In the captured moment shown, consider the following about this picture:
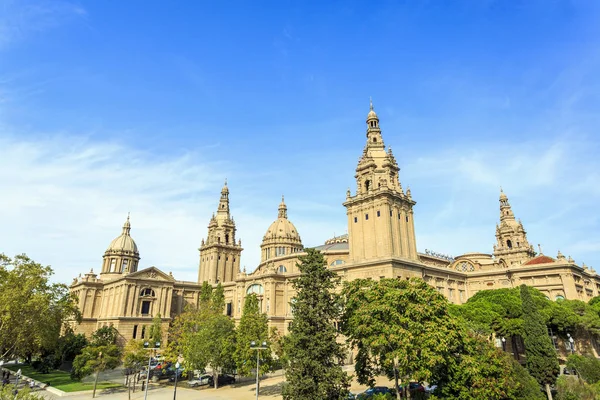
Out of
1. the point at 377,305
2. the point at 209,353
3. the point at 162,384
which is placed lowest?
the point at 162,384

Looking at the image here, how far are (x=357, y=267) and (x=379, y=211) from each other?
925 centimetres

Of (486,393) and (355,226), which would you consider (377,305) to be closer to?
(486,393)

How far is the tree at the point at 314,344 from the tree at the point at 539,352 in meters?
19.0

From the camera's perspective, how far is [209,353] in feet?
141

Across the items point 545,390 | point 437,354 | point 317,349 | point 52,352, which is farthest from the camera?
point 52,352

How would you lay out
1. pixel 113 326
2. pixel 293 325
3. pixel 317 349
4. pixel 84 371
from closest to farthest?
pixel 317 349
pixel 293 325
pixel 84 371
pixel 113 326

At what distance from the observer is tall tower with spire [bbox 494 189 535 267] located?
95562mm

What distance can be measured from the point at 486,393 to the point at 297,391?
556 inches

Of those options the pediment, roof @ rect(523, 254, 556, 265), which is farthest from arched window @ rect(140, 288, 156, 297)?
roof @ rect(523, 254, 556, 265)

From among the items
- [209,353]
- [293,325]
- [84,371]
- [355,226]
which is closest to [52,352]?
[84,371]

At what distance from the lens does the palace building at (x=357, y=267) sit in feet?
196

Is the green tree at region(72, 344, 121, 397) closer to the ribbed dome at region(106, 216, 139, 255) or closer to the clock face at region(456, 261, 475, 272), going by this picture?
the ribbed dome at region(106, 216, 139, 255)

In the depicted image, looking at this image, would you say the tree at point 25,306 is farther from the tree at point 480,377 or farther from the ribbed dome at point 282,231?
the ribbed dome at point 282,231

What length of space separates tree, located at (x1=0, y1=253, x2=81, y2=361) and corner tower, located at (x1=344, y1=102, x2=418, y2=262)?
41208 mm
